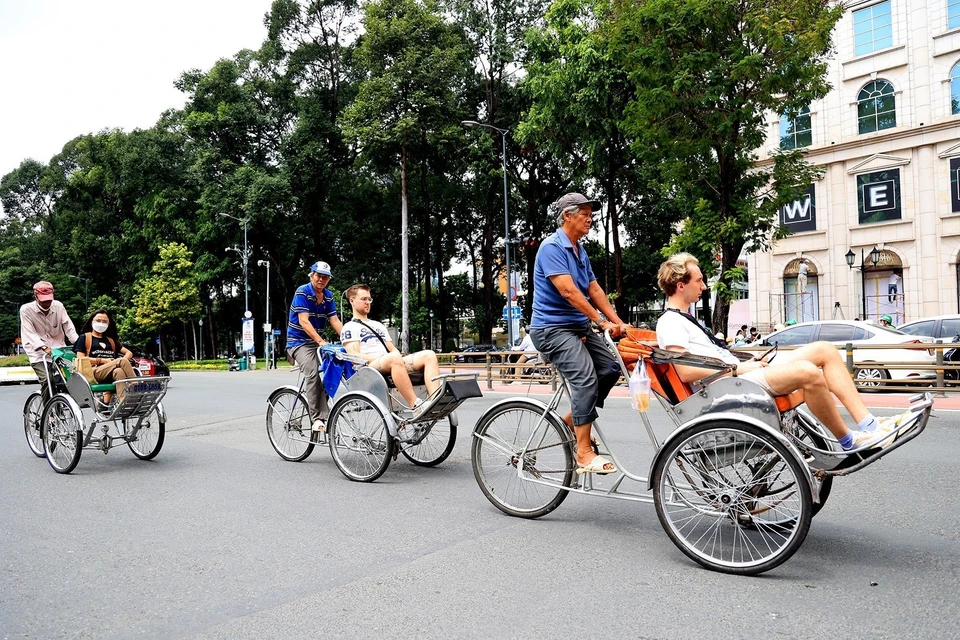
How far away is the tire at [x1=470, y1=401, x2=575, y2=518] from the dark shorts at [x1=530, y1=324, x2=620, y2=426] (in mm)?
242

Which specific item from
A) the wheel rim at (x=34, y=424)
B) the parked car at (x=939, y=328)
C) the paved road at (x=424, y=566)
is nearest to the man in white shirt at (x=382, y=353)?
the paved road at (x=424, y=566)

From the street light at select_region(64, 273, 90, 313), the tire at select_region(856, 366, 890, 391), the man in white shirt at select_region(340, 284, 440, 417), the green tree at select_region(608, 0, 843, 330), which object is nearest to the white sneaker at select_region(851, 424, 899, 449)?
the man in white shirt at select_region(340, 284, 440, 417)

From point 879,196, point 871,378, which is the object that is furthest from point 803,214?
point 871,378

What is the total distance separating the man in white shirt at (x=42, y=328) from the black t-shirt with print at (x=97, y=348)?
157 mm

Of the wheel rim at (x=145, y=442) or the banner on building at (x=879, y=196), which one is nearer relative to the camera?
the wheel rim at (x=145, y=442)

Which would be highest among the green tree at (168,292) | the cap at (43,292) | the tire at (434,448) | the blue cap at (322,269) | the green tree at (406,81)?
the green tree at (406,81)

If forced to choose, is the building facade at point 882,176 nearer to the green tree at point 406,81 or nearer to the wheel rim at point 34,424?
the green tree at point 406,81

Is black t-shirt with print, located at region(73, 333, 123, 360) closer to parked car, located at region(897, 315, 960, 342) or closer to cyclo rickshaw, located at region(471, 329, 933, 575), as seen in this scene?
cyclo rickshaw, located at region(471, 329, 933, 575)

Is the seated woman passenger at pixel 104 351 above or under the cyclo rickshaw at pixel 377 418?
above

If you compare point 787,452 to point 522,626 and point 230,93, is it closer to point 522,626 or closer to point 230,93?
point 522,626

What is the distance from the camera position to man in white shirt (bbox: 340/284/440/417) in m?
6.45

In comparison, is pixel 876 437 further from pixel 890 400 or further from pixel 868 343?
pixel 868 343

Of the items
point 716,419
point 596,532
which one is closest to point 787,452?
point 716,419

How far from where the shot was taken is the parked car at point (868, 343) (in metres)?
13.7
